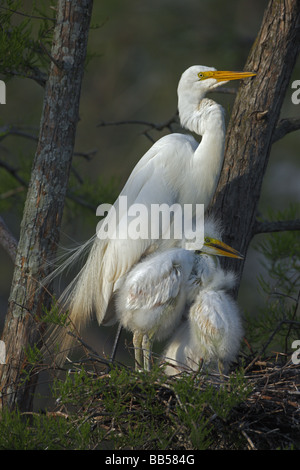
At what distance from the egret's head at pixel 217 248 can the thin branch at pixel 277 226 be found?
264 millimetres

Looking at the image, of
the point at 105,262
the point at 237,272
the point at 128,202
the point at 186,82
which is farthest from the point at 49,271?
the point at 186,82

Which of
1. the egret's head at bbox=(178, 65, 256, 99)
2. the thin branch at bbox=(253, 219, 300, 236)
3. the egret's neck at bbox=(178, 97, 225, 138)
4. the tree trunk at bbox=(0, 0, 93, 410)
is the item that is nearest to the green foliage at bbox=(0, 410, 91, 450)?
the tree trunk at bbox=(0, 0, 93, 410)

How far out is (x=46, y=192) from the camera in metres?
2.18

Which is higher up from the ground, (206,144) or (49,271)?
(206,144)

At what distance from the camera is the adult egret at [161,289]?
7.27 ft

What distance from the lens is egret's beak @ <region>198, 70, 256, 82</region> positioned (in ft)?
8.22

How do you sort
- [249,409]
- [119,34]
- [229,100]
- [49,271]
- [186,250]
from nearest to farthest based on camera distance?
[249,409]
[49,271]
[186,250]
[229,100]
[119,34]

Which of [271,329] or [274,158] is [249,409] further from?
[274,158]

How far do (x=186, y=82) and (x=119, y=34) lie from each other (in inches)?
146

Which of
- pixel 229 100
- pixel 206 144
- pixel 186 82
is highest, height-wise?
pixel 229 100

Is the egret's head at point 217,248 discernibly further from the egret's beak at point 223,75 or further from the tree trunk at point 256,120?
the egret's beak at point 223,75

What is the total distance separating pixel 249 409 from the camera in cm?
187

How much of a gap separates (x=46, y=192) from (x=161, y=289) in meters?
0.51

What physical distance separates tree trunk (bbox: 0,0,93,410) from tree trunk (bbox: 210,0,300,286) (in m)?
0.70
